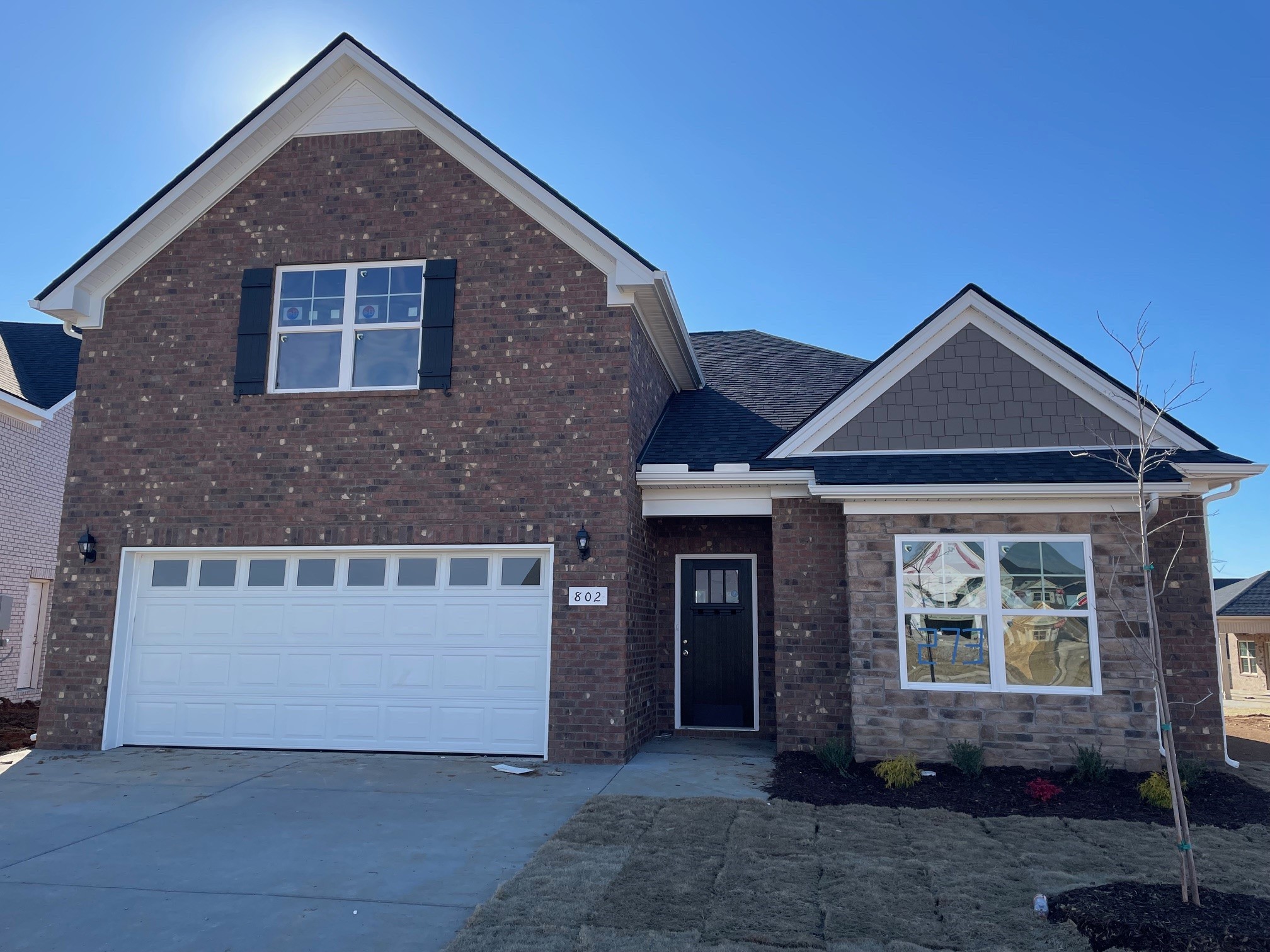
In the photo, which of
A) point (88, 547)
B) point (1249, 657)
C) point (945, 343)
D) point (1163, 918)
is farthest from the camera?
point (1249, 657)

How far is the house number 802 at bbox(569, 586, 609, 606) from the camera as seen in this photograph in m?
9.80

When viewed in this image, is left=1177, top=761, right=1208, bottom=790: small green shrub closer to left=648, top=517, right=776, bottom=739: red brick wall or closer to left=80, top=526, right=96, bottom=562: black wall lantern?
left=648, top=517, right=776, bottom=739: red brick wall

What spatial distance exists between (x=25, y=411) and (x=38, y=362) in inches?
122

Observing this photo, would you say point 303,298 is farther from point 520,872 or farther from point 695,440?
point 520,872

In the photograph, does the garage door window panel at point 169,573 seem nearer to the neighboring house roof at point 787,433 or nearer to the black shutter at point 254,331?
the black shutter at point 254,331

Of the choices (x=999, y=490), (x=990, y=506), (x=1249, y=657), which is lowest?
(x=1249, y=657)

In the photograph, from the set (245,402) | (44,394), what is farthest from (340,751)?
(44,394)

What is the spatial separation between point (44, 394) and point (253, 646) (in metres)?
8.95

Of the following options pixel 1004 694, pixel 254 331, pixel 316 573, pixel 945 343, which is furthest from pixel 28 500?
pixel 1004 694

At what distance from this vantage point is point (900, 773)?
830cm

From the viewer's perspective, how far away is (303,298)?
11039 mm

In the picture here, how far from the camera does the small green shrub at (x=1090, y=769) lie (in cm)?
838

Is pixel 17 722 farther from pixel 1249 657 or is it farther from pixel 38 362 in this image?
pixel 1249 657

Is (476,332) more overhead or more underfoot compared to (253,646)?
more overhead
